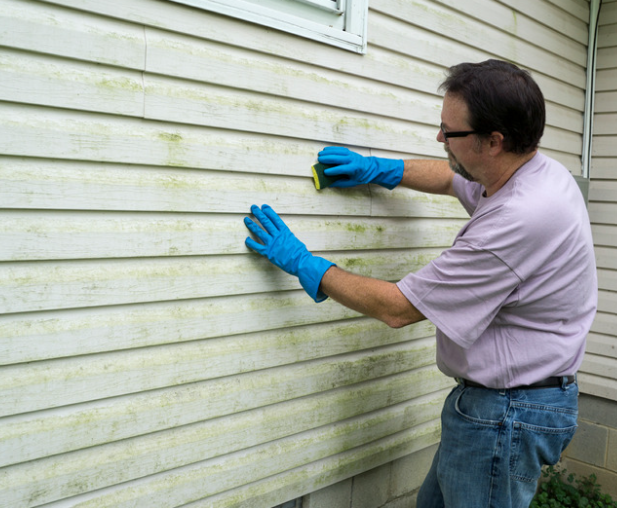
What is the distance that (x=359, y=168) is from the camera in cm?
262

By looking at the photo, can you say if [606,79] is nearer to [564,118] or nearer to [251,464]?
[564,118]

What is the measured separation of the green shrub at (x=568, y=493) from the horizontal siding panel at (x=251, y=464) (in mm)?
1947

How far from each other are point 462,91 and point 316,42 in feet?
2.25

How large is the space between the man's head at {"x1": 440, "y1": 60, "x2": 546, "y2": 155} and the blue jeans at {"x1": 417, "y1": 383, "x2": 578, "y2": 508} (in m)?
1.00

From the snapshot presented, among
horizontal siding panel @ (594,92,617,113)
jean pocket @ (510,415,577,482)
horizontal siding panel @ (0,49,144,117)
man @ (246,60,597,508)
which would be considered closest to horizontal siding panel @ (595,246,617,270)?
horizontal siding panel @ (594,92,617,113)

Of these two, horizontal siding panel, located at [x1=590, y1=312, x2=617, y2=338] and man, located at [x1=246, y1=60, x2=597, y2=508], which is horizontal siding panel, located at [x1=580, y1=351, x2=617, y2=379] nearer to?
horizontal siding panel, located at [x1=590, y1=312, x2=617, y2=338]

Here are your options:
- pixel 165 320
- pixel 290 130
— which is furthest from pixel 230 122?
pixel 165 320

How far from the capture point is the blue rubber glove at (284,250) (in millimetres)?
2312

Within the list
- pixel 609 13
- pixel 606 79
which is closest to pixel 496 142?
pixel 606 79

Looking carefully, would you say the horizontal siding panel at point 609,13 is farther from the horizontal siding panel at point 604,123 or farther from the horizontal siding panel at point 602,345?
the horizontal siding panel at point 602,345

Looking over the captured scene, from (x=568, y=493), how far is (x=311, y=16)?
4.15m

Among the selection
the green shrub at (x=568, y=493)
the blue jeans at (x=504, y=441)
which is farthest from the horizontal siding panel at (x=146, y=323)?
the green shrub at (x=568, y=493)

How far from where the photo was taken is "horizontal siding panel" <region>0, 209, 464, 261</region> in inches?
72.2

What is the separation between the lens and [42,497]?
6.43 feet
